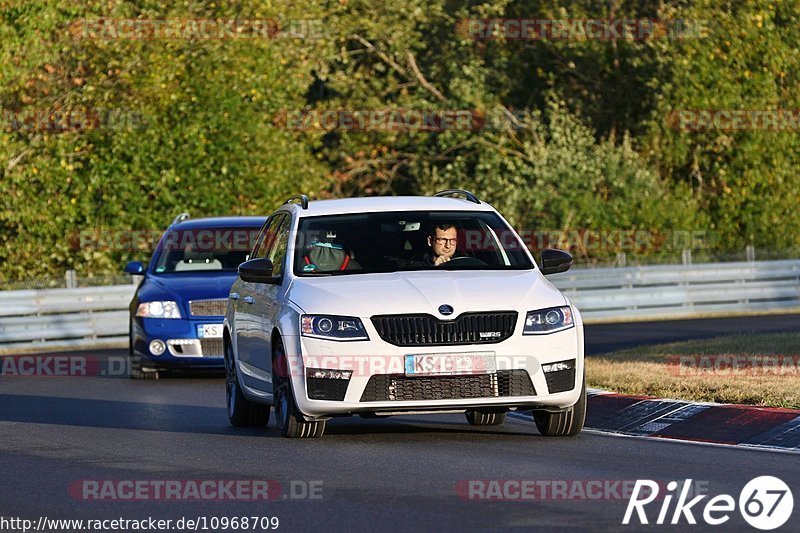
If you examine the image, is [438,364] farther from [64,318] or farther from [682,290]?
[682,290]

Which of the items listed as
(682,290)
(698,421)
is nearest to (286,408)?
(698,421)

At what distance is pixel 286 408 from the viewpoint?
12.4m

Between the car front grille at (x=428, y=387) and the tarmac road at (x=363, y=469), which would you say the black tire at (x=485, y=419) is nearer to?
the tarmac road at (x=363, y=469)

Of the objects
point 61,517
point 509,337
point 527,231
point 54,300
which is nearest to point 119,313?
point 54,300

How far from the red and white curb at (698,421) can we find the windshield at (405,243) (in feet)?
4.82

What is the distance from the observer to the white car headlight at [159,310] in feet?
64.5

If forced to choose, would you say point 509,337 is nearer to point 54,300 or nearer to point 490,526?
point 490,526

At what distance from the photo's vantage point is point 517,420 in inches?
557

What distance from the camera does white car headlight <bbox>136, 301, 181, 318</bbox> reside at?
19672 mm

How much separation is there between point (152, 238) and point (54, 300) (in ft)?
19.6

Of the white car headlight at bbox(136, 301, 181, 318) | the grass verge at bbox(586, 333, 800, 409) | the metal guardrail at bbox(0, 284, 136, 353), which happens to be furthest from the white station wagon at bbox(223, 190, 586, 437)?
the metal guardrail at bbox(0, 284, 136, 353)

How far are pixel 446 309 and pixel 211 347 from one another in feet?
26.6

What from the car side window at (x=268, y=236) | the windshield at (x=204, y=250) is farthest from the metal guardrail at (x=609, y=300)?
the car side window at (x=268, y=236)

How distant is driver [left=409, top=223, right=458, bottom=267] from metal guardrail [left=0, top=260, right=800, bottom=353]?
1648cm
